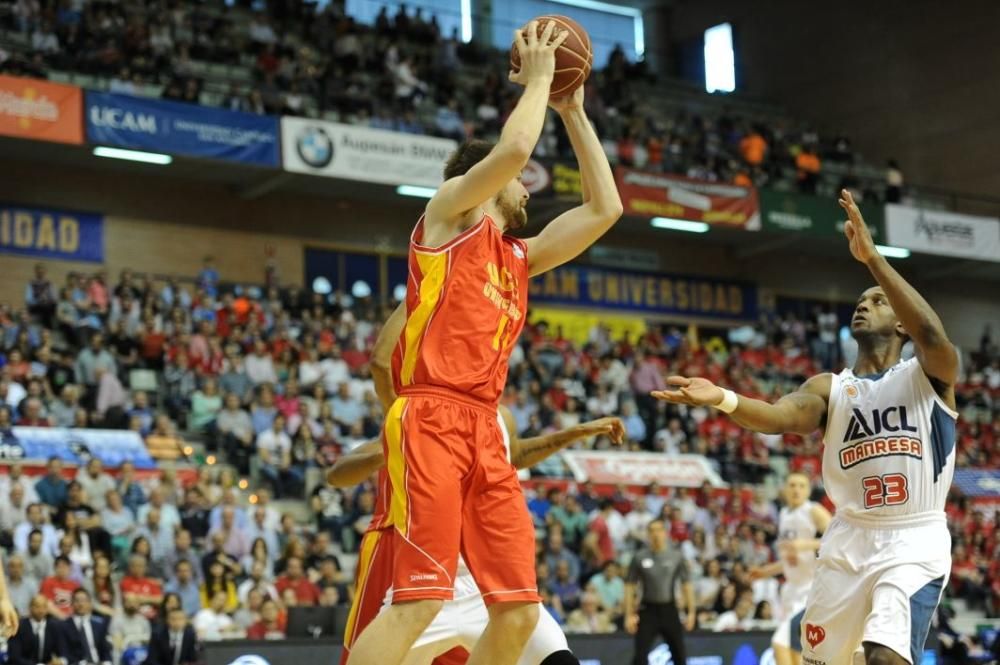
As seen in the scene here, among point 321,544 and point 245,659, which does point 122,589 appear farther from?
point 245,659

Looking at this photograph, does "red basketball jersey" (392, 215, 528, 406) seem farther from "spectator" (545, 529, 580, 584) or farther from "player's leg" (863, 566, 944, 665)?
"spectator" (545, 529, 580, 584)

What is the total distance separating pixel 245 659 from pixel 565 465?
1087 centimetres

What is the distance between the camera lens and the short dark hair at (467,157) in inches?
217

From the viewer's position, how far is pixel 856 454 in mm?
6566

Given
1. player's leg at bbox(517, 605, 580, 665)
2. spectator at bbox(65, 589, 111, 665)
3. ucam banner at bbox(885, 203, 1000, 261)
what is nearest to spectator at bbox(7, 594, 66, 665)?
spectator at bbox(65, 589, 111, 665)

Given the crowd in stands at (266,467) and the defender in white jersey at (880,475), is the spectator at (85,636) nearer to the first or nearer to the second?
the crowd in stands at (266,467)

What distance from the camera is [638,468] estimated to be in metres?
22.8

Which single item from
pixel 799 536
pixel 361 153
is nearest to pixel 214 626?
pixel 799 536

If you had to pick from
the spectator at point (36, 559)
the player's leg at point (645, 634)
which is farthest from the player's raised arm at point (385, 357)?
the spectator at point (36, 559)

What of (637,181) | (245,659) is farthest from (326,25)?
(245,659)

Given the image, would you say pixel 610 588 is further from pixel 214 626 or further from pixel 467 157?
pixel 467 157

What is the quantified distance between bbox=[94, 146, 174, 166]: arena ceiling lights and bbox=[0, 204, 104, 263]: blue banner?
7.30ft

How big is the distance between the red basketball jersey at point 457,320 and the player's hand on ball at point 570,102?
2.37 ft

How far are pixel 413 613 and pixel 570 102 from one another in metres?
2.17
